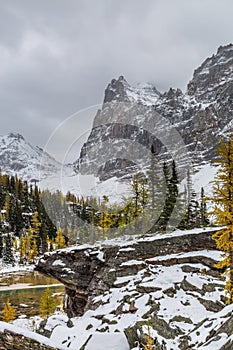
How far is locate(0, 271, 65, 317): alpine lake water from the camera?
1681 inches

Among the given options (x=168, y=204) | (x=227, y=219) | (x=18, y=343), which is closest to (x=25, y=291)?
(x=168, y=204)

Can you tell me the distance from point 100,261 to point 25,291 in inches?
1375

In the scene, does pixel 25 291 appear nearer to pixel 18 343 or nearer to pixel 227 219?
pixel 227 219

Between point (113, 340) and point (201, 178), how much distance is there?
163m

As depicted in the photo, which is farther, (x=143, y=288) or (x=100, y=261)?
(x=100, y=261)

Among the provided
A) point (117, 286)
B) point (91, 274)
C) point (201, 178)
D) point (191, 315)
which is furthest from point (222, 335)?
point (201, 178)

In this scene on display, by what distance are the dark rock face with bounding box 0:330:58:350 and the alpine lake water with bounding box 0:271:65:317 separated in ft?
112

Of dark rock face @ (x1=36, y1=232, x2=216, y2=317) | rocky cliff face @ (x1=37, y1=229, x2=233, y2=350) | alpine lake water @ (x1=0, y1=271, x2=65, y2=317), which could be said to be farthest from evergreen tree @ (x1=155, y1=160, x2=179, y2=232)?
alpine lake water @ (x1=0, y1=271, x2=65, y2=317)

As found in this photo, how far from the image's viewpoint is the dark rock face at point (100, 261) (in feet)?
78.5

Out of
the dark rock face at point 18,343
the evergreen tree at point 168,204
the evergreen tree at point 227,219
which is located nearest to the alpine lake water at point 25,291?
the evergreen tree at point 168,204

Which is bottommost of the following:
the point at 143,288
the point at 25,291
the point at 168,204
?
the point at 25,291

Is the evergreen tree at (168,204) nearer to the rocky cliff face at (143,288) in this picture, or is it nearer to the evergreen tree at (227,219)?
the rocky cliff face at (143,288)

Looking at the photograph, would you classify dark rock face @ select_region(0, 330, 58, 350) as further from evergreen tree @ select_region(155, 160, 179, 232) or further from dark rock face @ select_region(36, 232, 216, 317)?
evergreen tree @ select_region(155, 160, 179, 232)

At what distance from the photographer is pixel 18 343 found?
671 cm
